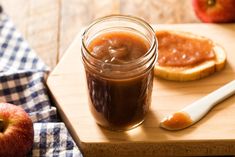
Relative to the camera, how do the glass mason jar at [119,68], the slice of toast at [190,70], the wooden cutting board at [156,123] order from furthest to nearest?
the slice of toast at [190,70] → the wooden cutting board at [156,123] → the glass mason jar at [119,68]

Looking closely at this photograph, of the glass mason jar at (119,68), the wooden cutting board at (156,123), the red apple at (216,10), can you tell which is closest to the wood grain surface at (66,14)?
the red apple at (216,10)

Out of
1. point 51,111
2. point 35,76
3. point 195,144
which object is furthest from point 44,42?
point 195,144

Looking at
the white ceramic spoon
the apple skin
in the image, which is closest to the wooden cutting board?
the white ceramic spoon

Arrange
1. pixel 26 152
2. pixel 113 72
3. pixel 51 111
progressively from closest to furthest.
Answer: pixel 113 72 → pixel 26 152 → pixel 51 111

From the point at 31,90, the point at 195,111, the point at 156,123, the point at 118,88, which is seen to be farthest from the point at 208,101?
the point at 31,90

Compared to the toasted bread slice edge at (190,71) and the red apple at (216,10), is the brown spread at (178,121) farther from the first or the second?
the red apple at (216,10)

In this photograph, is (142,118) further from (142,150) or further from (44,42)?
(44,42)
